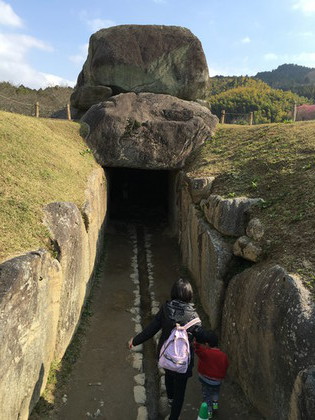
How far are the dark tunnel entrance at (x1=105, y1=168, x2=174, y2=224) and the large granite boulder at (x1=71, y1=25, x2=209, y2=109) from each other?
3.94 metres

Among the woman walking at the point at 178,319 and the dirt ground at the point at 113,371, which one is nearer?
the woman walking at the point at 178,319

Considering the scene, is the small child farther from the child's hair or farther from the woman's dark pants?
the woman's dark pants

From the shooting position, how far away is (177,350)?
4.81m

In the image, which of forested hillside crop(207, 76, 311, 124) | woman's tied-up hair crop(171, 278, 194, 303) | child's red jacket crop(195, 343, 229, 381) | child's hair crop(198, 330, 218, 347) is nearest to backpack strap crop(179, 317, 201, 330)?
child's hair crop(198, 330, 218, 347)

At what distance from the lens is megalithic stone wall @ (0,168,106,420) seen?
463 centimetres

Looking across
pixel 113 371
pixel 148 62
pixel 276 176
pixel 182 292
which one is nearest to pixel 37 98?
pixel 148 62

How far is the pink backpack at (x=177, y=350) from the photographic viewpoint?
15.8ft

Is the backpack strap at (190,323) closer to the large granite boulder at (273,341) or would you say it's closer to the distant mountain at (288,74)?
the large granite boulder at (273,341)

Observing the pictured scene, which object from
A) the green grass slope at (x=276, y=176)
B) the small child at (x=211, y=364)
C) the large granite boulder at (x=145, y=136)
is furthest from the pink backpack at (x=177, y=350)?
the large granite boulder at (x=145, y=136)

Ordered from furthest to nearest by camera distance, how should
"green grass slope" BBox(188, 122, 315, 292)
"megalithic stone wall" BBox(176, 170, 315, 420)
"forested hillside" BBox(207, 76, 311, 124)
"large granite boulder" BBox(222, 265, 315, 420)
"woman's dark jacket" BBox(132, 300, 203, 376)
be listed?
"forested hillside" BBox(207, 76, 311, 124) < "green grass slope" BBox(188, 122, 315, 292) < "woman's dark jacket" BBox(132, 300, 203, 376) < "megalithic stone wall" BBox(176, 170, 315, 420) < "large granite boulder" BBox(222, 265, 315, 420)

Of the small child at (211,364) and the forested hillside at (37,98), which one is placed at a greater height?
the forested hillside at (37,98)

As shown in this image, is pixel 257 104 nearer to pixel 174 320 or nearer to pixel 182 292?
pixel 182 292

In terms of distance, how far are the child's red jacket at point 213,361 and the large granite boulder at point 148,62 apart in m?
13.7

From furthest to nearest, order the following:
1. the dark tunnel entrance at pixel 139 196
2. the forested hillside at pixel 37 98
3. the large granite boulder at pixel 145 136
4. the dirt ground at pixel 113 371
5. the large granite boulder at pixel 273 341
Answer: the forested hillside at pixel 37 98 < the dark tunnel entrance at pixel 139 196 < the large granite boulder at pixel 145 136 < the dirt ground at pixel 113 371 < the large granite boulder at pixel 273 341
